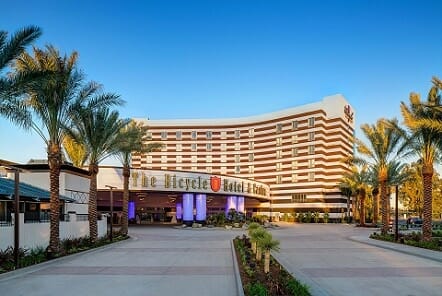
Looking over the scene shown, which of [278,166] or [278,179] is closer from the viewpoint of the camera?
[278,179]

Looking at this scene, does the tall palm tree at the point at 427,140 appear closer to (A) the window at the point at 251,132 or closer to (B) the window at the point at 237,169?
(A) the window at the point at 251,132

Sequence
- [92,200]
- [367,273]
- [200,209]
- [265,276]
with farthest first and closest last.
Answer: [200,209] → [92,200] → [367,273] → [265,276]

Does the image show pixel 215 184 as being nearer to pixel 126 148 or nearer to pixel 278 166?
pixel 126 148

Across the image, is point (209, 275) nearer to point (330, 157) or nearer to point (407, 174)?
point (407, 174)

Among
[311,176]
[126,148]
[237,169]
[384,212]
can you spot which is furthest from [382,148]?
[237,169]

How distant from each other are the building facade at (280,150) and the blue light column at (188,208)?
75.4 feet

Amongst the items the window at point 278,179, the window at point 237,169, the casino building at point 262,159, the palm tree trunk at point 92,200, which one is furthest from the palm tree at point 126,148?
the window at point 237,169

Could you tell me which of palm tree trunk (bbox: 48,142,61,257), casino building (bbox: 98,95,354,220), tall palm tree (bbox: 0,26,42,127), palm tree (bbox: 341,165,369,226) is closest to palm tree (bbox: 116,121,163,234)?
palm tree trunk (bbox: 48,142,61,257)

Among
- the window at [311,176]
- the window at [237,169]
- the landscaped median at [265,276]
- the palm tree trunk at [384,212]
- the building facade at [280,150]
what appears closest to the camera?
the landscaped median at [265,276]

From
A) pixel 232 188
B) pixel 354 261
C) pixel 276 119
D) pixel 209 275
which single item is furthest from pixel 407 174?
pixel 209 275

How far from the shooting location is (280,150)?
9862cm

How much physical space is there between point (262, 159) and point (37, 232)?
81014 mm

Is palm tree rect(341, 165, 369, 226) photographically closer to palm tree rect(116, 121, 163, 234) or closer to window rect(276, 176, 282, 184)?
window rect(276, 176, 282, 184)

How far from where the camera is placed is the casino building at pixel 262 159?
73.0m
